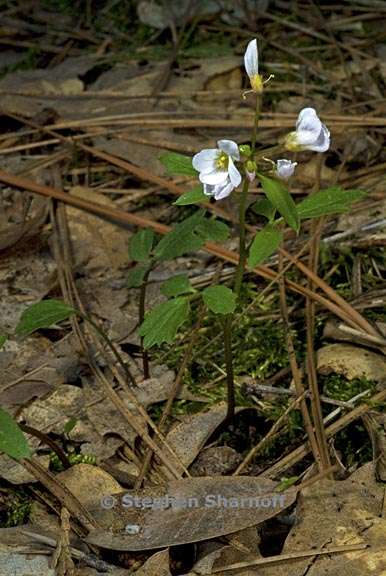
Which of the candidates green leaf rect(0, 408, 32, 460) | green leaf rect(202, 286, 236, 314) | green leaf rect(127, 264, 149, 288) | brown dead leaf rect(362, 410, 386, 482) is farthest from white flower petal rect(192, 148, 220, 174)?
brown dead leaf rect(362, 410, 386, 482)

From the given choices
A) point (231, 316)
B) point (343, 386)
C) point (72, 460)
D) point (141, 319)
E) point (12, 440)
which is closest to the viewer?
point (12, 440)

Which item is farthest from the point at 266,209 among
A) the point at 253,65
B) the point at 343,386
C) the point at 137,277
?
the point at 343,386

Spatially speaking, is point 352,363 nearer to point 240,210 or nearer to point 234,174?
point 240,210

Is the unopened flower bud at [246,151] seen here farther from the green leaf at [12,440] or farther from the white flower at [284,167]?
the green leaf at [12,440]

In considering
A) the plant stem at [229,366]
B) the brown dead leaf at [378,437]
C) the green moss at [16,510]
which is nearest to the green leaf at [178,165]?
the plant stem at [229,366]

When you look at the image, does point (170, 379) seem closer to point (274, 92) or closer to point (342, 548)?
point (342, 548)

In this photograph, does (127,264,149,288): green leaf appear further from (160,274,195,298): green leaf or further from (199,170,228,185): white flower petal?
(199,170,228,185): white flower petal
